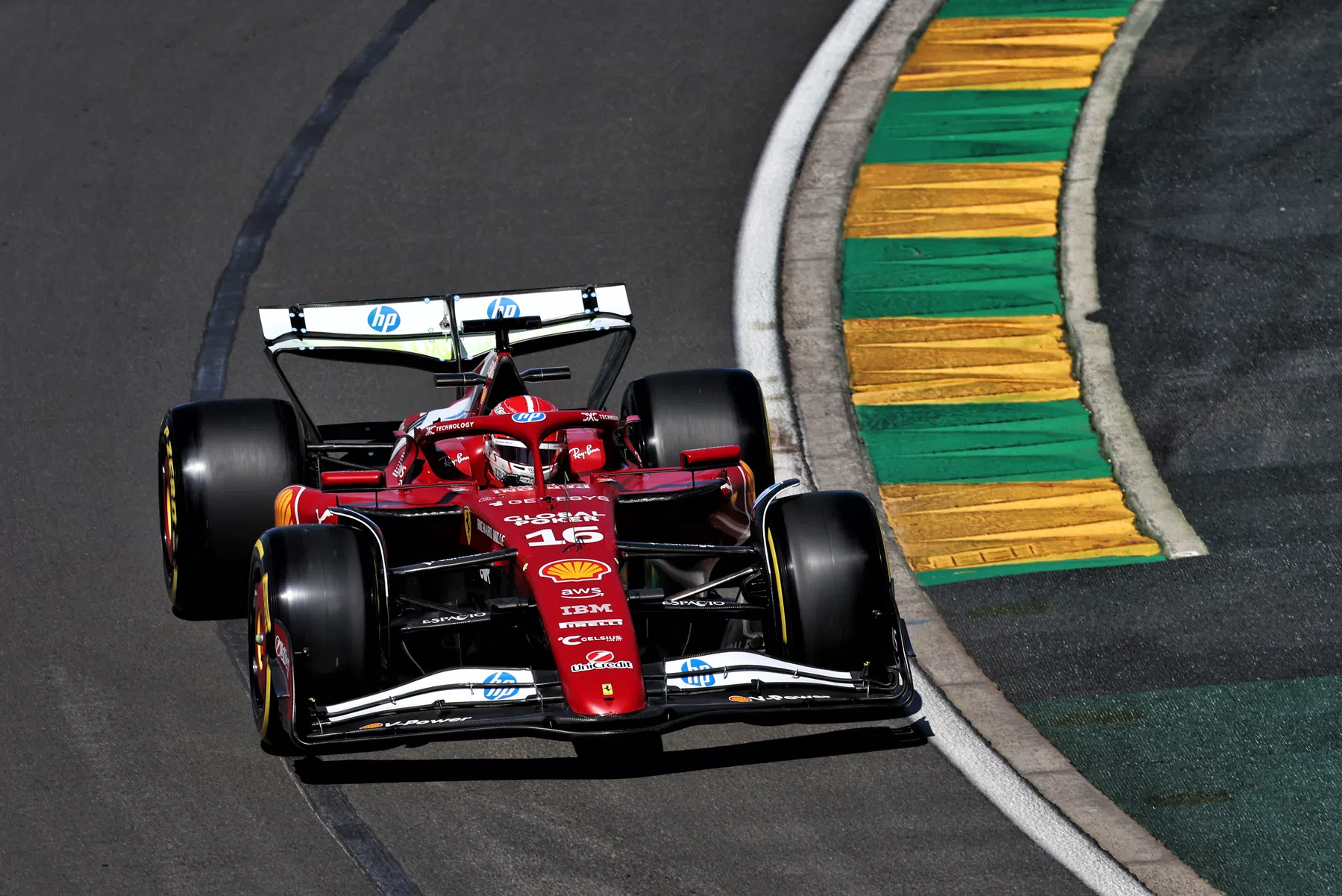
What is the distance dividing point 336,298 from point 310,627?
544 centimetres

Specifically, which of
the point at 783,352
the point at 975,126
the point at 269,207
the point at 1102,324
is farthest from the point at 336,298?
the point at 975,126

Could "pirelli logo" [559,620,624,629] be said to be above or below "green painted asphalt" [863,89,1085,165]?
below

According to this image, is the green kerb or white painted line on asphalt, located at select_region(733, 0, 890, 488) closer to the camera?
white painted line on asphalt, located at select_region(733, 0, 890, 488)

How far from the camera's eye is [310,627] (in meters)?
7.05

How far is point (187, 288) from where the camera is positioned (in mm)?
12250

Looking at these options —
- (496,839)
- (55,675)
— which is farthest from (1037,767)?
(55,675)

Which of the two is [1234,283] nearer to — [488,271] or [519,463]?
[488,271]

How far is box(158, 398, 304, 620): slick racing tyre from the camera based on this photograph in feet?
28.1

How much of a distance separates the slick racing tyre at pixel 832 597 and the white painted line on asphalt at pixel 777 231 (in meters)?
2.70

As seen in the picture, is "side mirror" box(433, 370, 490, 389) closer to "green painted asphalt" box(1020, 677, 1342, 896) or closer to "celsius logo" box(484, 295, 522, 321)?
"celsius logo" box(484, 295, 522, 321)

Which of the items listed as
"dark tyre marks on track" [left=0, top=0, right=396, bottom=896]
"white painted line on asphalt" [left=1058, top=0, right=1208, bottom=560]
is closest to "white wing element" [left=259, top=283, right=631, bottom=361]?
"dark tyre marks on track" [left=0, top=0, right=396, bottom=896]

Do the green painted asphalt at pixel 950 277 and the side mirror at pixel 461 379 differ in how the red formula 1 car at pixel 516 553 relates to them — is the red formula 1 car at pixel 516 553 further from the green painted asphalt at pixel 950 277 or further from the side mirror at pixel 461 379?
the green painted asphalt at pixel 950 277

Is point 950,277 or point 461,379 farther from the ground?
point 461,379

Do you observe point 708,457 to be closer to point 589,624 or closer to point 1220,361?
point 589,624
